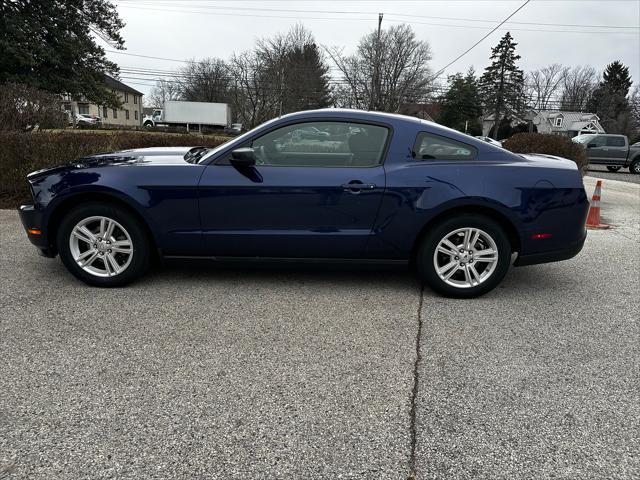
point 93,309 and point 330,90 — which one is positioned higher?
point 330,90

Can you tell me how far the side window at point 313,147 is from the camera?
4.05 meters

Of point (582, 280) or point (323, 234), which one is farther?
point (582, 280)

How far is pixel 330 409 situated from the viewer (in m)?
2.54

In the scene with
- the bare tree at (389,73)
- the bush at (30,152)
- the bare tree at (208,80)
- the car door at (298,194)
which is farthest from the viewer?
the bare tree at (208,80)

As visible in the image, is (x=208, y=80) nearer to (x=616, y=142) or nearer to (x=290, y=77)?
(x=290, y=77)

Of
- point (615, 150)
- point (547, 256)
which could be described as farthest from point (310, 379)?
point (615, 150)

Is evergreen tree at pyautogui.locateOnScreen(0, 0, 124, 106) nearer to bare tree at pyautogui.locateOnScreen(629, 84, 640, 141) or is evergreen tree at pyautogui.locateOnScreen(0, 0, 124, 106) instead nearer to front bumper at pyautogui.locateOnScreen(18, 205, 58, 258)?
front bumper at pyautogui.locateOnScreen(18, 205, 58, 258)

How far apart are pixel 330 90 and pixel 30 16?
32175 millimetres

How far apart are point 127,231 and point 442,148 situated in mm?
2732

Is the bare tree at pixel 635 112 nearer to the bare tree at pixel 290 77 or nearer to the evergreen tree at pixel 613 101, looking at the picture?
the evergreen tree at pixel 613 101

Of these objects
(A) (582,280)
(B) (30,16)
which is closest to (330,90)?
(B) (30,16)

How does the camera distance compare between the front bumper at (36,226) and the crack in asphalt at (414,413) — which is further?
the front bumper at (36,226)

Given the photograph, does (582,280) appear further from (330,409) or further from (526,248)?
(330,409)

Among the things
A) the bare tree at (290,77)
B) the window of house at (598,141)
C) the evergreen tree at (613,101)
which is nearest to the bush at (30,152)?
the window of house at (598,141)
